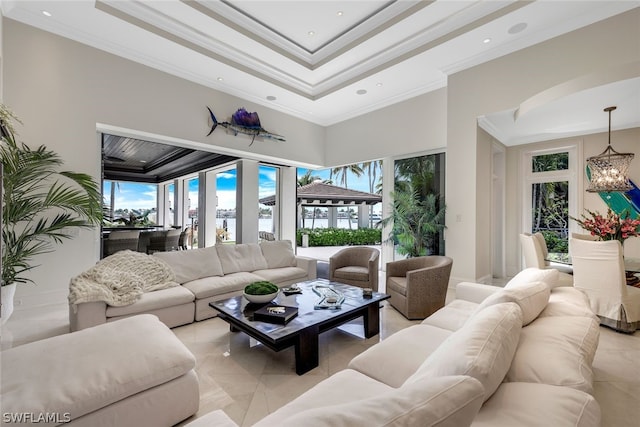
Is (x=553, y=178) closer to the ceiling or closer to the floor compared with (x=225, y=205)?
closer to the ceiling

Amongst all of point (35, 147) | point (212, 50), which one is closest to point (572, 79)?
point (212, 50)

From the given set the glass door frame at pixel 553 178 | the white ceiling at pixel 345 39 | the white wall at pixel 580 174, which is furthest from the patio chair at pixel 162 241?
the glass door frame at pixel 553 178

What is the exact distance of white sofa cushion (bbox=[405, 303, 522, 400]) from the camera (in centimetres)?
95

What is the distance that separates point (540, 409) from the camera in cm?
88

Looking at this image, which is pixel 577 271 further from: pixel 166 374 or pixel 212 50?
pixel 212 50

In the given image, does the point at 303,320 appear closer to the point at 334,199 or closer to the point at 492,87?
the point at 492,87

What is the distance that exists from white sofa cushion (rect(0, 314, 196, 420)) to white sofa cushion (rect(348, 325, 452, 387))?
1099 mm

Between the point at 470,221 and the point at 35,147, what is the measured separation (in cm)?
635

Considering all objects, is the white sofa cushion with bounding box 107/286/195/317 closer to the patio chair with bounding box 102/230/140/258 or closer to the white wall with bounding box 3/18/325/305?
the white wall with bounding box 3/18/325/305

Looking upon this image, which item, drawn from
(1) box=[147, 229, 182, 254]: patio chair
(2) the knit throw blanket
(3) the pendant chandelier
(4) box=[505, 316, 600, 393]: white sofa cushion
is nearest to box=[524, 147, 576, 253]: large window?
(3) the pendant chandelier

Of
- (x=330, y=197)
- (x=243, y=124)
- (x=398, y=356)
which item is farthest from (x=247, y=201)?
(x=398, y=356)

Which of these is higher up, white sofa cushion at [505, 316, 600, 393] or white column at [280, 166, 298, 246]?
white column at [280, 166, 298, 246]

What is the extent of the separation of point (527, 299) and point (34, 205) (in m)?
4.94

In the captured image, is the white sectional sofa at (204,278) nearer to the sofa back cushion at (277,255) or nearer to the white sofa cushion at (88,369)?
the sofa back cushion at (277,255)
